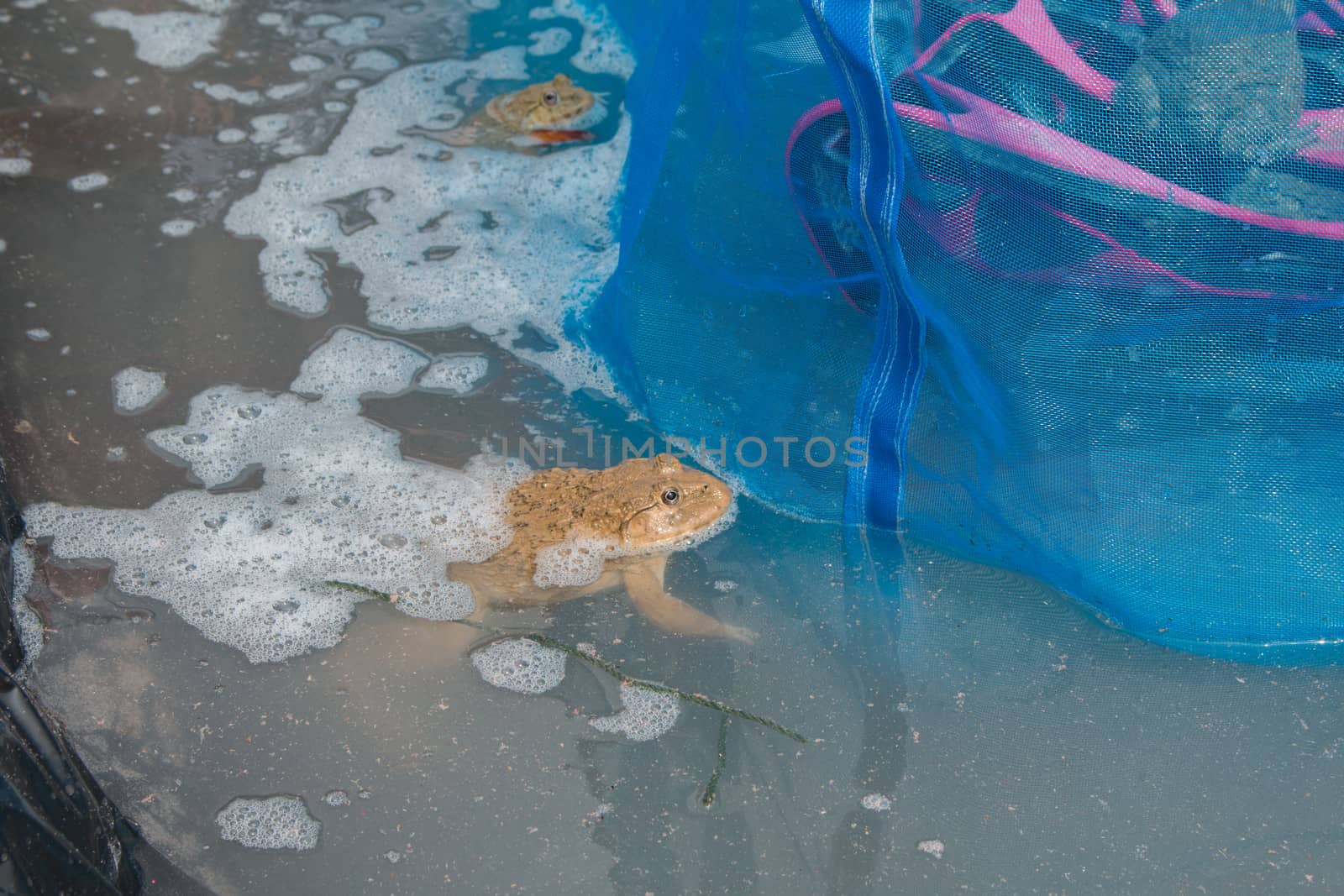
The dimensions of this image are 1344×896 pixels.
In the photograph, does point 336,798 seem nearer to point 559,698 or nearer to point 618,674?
point 559,698

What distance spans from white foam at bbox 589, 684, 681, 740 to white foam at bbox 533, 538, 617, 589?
0.39 m

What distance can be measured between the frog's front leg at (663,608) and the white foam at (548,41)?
3.07m

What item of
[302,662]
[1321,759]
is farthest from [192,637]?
[1321,759]

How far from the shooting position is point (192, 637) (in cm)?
254

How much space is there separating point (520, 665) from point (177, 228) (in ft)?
7.83

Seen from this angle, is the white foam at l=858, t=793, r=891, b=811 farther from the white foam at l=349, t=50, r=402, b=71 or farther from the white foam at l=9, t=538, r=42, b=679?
the white foam at l=349, t=50, r=402, b=71

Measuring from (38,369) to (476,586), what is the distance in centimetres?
170

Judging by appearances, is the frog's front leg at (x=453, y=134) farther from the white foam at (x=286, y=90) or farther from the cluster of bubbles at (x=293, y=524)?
the cluster of bubbles at (x=293, y=524)

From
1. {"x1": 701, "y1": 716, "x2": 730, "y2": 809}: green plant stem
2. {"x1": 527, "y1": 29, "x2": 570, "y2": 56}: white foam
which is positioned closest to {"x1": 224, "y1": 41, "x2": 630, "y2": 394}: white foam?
{"x1": 527, "y1": 29, "x2": 570, "y2": 56}: white foam

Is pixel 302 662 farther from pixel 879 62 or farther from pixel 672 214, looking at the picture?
pixel 879 62

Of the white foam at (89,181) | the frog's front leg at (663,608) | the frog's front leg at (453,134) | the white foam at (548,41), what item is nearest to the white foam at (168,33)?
the white foam at (89,181)

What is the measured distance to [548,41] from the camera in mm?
4852

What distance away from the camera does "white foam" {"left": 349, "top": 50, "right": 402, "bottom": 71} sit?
466cm

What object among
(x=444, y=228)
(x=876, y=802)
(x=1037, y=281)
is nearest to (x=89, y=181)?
(x=444, y=228)
